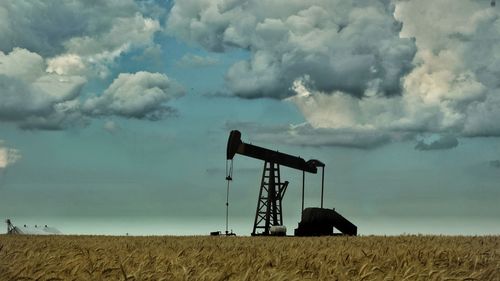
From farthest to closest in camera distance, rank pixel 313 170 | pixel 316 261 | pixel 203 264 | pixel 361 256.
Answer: pixel 313 170 → pixel 361 256 → pixel 316 261 → pixel 203 264

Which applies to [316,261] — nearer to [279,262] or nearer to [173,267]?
[279,262]

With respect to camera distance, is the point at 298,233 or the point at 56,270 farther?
the point at 298,233

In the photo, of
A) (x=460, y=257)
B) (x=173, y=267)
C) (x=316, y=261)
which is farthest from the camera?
(x=460, y=257)

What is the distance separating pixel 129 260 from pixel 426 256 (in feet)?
23.5

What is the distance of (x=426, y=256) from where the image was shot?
587 inches

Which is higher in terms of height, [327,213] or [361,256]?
[327,213]

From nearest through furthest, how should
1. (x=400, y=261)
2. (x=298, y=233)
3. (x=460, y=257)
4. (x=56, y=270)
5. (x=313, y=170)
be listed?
(x=56, y=270), (x=400, y=261), (x=460, y=257), (x=298, y=233), (x=313, y=170)

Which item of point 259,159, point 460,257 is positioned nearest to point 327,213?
point 259,159

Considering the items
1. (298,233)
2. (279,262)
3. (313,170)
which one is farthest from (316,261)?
(313,170)

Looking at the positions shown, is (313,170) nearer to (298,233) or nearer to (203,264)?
(298,233)

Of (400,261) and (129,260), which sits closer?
(129,260)

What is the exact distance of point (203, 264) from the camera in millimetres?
11078

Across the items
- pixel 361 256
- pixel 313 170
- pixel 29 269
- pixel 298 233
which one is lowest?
pixel 29 269

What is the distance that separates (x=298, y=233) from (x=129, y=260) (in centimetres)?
4905
